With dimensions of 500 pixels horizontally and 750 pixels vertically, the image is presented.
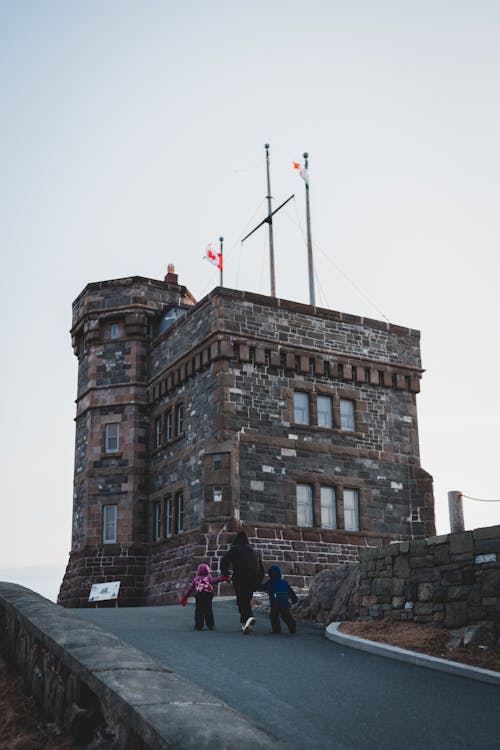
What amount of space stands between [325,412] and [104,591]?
8698mm

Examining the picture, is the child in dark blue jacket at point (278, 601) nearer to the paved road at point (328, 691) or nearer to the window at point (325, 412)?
the paved road at point (328, 691)

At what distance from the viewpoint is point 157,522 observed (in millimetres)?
26688

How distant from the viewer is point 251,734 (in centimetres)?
511

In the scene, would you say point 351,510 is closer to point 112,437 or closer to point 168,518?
point 168,518

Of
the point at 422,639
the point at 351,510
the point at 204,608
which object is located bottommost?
the point at 422,639

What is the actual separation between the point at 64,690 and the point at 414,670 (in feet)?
17.1

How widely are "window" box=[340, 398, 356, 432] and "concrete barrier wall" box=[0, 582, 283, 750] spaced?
1756cm

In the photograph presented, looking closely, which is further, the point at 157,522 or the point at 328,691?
the point at 157,522

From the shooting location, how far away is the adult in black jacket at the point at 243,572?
1452 centimetres

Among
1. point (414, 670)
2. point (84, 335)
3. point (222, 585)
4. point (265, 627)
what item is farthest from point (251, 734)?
point (84, 335)

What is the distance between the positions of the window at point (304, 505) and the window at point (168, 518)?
3962mm

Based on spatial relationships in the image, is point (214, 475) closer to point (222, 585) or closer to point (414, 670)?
point (222, 585)

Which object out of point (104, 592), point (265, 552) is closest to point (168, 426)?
point (104, 592)

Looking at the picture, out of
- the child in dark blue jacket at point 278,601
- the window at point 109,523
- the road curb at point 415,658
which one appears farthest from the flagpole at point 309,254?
the road curb at point 415,658
